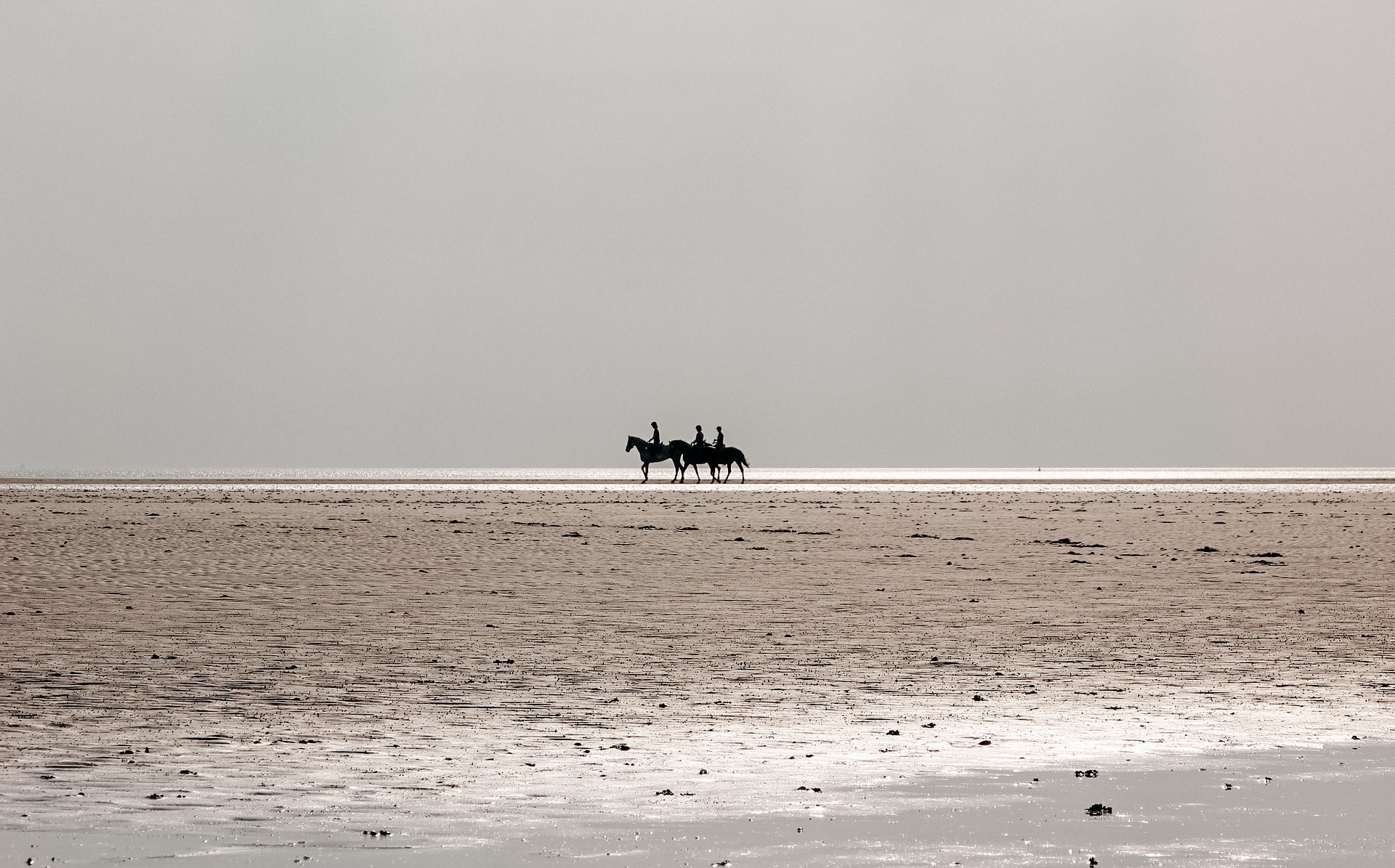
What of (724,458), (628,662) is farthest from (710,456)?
(628,662)

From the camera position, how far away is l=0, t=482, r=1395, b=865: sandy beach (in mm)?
6969

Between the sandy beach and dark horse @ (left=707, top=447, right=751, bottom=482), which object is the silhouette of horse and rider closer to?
dark horse @ (left=707, top=447, right=751, bottom=482)

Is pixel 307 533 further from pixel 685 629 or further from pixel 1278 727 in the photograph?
pixel 1278 727

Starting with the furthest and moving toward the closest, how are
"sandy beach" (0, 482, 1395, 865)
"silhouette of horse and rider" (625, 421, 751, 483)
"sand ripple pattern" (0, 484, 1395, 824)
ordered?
"silhouette of horse and rider" (625, 421, 751, 483)
"sand ripple pattern" (0, 484, 1395, 824)
"sandy beach" (0, 482, 1395, 865)

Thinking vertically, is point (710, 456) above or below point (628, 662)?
above

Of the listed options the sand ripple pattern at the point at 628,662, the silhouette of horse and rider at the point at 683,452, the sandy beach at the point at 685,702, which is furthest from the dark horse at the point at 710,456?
the sandy beach at the point at 685,702

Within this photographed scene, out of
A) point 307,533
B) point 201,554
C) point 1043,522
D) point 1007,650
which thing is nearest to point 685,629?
point 1007,650

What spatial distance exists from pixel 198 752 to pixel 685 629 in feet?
23.7

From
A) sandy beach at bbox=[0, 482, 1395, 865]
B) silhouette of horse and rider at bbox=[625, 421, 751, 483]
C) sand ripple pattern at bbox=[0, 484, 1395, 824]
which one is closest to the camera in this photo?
sandy beach at bbox=[0, 482, 1395, 865]

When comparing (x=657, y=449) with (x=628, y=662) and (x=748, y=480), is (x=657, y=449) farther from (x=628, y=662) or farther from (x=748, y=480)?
(x=628, y=662)

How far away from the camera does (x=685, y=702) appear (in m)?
11.0

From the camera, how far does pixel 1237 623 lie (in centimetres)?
1638

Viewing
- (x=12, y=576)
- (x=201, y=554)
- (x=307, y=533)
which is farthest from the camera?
(x=307, y=533)

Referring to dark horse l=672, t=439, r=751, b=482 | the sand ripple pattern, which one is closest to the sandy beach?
the sand ripple pattern
